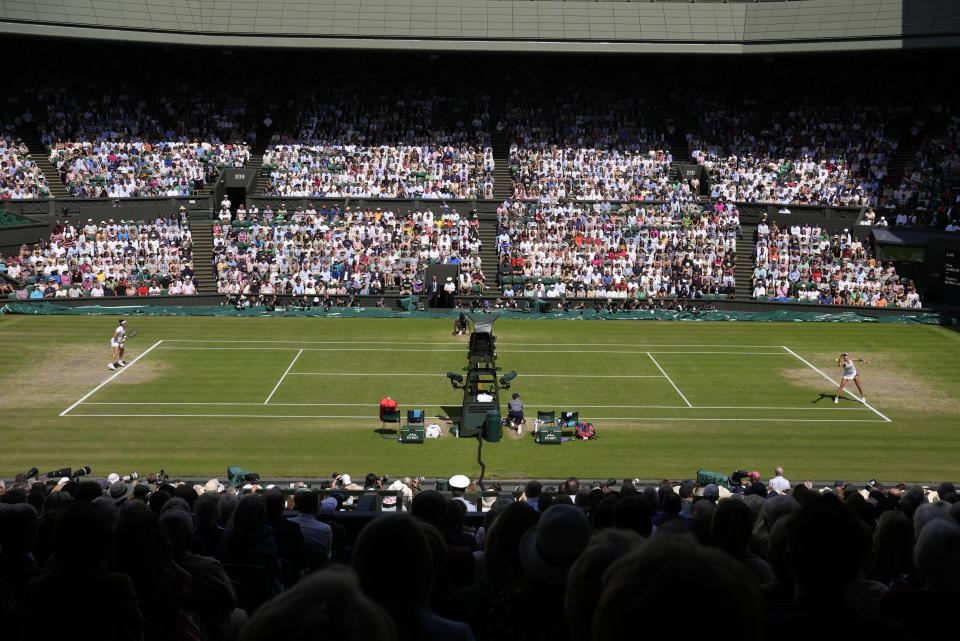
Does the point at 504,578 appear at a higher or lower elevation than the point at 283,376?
higher

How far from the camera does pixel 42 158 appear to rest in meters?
49.0

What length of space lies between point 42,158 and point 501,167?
74.5ft

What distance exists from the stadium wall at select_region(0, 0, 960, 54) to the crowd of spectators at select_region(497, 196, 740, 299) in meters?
9.62

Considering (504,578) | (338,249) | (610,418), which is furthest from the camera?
(338,249)

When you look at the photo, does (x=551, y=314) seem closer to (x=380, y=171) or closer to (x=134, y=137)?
(x=380, y=171)

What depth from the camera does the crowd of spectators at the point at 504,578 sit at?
2.92m

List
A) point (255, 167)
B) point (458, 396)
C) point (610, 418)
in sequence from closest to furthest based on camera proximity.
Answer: point (610, 418) → point (458, 396) → point (255, 167)

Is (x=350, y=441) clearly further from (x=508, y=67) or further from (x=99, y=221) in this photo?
(x=508, y=67)

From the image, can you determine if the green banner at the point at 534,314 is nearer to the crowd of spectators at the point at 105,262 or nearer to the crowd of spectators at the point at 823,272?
the crowd of spectators at the point at 823,272

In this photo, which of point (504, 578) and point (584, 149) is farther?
point (584, 149)

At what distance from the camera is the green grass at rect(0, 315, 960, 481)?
24.3 meters

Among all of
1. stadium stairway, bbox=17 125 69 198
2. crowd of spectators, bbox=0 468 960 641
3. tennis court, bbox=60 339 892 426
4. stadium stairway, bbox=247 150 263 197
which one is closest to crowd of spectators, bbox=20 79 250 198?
stadium stairway, bbox=17 125 69 198

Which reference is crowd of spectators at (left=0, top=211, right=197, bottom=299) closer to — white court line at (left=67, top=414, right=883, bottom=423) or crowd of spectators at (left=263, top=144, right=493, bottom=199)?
crowd of spectators at (left=263, top=144, right=493, bottom=199)

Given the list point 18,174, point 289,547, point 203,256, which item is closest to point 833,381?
point 289,547
